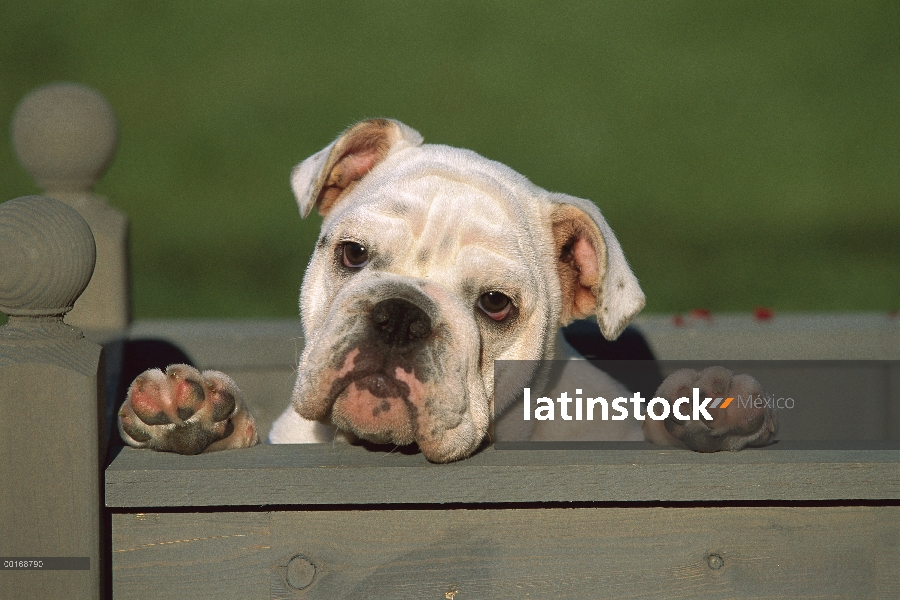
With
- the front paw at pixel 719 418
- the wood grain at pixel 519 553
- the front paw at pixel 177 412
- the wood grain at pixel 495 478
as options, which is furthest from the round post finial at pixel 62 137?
the front paw at pixel 719 418

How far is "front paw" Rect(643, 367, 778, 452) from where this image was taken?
9.76ft

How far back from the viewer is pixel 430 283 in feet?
11.3

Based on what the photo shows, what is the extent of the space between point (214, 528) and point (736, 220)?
13.4 metres

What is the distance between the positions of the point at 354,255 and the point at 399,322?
1.50 feet

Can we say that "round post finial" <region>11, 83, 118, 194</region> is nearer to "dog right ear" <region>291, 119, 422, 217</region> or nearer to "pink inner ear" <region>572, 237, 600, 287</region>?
"dog right ear" <region>291, 119, 422, 217</region>

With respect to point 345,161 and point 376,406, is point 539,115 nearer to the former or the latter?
point 345,161

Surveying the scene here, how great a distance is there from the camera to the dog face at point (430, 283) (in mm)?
3205

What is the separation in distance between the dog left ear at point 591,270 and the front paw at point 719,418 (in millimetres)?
400

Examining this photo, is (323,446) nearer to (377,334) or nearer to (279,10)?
(377,334)

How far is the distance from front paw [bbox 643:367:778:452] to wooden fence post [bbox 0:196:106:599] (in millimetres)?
1447

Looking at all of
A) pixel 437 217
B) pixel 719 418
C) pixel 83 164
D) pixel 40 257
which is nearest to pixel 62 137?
pixel 83 164

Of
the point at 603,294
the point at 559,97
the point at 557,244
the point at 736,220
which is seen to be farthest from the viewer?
the point at 559,97

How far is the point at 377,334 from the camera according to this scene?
321cm

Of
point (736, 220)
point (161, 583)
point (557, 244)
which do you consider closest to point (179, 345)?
point (557, 244)
